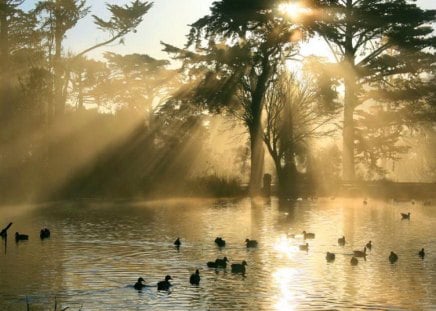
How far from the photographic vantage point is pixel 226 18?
4625 centimetres

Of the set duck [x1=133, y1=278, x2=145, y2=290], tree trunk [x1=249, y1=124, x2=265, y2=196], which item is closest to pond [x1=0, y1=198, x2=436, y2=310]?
duck [x1=133, y1=278, x2=145, y2=290]

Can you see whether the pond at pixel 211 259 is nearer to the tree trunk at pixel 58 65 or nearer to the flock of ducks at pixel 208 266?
the flock of ducks at pixel 208 266

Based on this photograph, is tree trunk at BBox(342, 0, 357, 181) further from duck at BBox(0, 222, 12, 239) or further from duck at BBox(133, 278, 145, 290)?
duck at BBox(133, 278, 145, 290)

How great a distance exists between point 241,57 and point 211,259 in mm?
30166

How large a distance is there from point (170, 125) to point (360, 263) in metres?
34.4

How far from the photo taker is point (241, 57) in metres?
48.5

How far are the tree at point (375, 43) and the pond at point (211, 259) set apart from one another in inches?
794

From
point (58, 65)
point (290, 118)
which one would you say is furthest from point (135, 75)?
point (290, 118)

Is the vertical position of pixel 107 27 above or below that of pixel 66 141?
above

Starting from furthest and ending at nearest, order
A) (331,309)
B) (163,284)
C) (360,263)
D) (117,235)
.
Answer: (117,235) < (360,263) < (163,284) < (331,309)

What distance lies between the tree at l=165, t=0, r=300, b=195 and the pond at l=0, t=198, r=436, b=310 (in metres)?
15.9

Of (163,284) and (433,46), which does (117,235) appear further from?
(433,46)

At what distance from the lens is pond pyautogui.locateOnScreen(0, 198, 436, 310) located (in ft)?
48.4

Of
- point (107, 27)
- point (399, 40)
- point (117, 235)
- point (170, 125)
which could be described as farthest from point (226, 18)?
point (117, 235)
